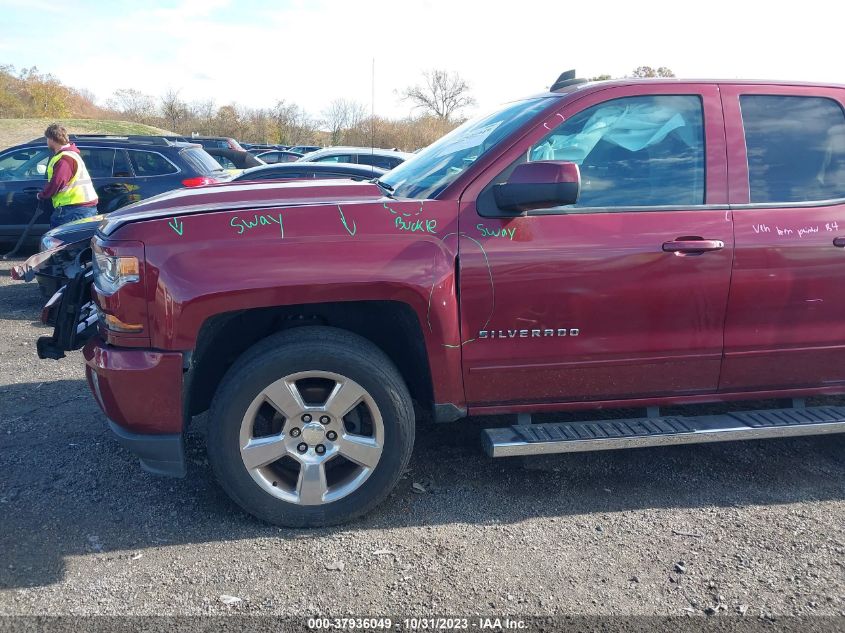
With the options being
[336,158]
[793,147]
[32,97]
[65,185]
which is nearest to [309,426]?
[793,147]

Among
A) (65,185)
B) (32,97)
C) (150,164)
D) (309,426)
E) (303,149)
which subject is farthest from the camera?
(32,97)

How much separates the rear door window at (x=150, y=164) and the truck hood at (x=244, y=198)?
19.3ft

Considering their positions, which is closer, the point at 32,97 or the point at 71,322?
the point at 71,322

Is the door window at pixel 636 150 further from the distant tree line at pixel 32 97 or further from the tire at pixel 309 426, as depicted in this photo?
the distant tree line at pixel 32 97

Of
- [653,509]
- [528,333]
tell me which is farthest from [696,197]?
[653,509]

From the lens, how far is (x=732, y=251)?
10.7 feet

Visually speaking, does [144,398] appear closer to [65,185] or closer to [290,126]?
[65,185]

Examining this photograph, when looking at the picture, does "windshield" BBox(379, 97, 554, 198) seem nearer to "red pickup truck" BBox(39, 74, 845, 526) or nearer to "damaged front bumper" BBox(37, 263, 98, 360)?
"red pickup truck" BBox(39, 74, 845, 526)

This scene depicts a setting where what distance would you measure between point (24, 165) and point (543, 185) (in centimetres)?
895

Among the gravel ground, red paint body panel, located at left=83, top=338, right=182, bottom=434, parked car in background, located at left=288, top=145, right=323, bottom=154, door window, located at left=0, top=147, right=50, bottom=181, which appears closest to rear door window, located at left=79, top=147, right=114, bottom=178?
door window, located at left=0, top=147, right=50, bottom=181

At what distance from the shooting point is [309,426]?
3068 mm

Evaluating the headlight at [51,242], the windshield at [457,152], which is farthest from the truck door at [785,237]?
the headlight at [51,242]

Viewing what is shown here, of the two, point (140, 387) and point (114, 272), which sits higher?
point (114, 272)

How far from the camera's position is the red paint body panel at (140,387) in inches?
115
